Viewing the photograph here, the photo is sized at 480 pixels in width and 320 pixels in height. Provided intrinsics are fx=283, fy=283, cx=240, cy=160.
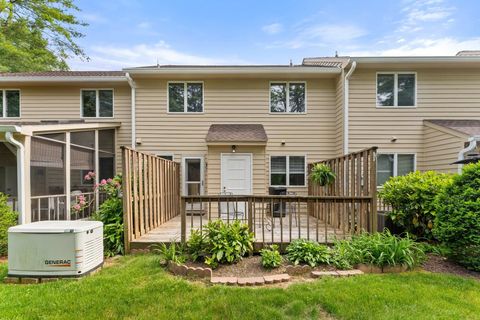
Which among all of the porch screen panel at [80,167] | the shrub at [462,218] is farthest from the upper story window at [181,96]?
the shrub at [462,218]

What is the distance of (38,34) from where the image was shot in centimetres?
1477

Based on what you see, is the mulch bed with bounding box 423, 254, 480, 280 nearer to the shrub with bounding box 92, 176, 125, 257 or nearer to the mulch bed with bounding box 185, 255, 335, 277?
the mulch bed with bounding box 185, 255, 335, 277

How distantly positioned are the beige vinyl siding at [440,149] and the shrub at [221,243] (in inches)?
264

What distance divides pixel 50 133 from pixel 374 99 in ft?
30.4

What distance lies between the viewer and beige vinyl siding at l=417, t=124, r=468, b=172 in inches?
307

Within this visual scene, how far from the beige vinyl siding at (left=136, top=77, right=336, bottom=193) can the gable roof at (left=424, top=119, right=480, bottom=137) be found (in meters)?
3.19

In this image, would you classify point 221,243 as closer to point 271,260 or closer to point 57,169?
point 271,260

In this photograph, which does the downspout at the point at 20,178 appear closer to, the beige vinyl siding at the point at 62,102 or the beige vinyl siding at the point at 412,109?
the beige vinyl siding at the point at 62,102

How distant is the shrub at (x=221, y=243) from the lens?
433cm

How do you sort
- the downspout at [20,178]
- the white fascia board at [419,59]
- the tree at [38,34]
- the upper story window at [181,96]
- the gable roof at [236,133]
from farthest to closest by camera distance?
the tree at [38,34]
the upper story window at [181,96]
the gable roof at [236,133]
the white fascia board at [419,59]
the downspout at [20,178]

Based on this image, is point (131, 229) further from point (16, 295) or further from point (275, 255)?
point (275, 255)

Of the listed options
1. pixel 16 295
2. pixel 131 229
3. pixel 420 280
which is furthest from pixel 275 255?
pixel 16 295

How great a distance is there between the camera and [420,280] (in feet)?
12.6

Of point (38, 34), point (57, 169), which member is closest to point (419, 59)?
point (57, 169)
